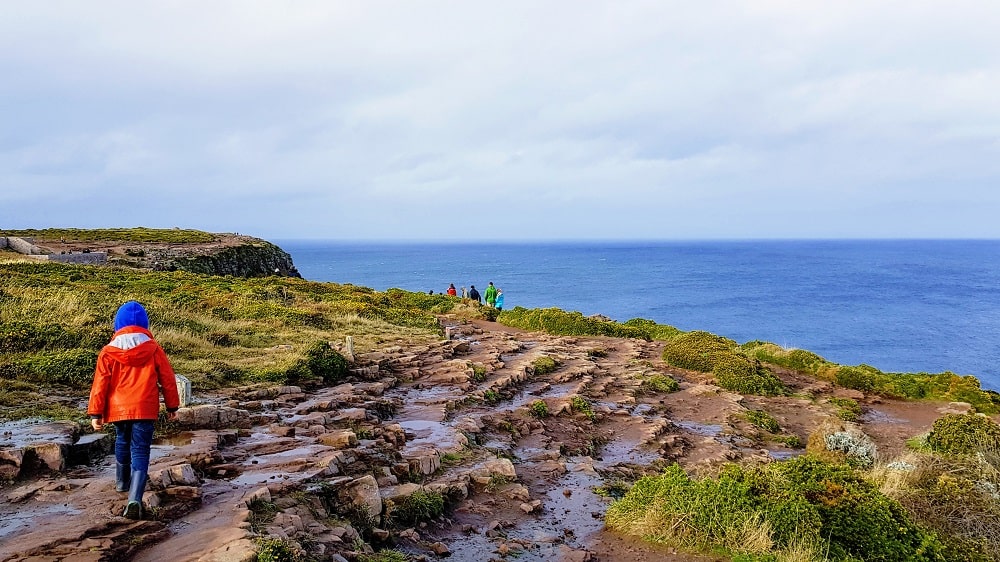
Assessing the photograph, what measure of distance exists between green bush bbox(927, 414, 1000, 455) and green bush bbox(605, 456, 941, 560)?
6.99 metres

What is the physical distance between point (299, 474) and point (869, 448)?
41.2 feet

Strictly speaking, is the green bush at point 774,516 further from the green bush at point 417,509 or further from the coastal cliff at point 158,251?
the coastal cliff at point 158,251

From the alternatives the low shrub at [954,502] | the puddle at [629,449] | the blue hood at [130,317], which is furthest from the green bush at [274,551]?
the low shrub at [954,502]

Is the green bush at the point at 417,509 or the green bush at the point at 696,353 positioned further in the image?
the green bush at the point at 696,353

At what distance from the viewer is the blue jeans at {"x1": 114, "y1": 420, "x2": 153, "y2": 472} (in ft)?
22.0

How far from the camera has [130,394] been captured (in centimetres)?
673

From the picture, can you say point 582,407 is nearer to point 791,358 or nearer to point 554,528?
point 554,528

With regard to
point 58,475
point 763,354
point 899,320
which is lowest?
point 899,320

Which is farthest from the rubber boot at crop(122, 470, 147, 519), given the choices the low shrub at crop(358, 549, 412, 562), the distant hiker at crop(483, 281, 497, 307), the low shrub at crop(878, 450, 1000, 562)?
the distant hiker at crop(483, 281, 497, 307)

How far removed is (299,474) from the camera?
8602 mm

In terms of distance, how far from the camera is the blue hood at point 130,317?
6.93 m

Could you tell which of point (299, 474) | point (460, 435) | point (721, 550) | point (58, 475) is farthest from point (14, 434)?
point (721, 550)

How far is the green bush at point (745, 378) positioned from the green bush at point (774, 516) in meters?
11.6

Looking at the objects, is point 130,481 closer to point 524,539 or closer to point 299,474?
point 299,474
